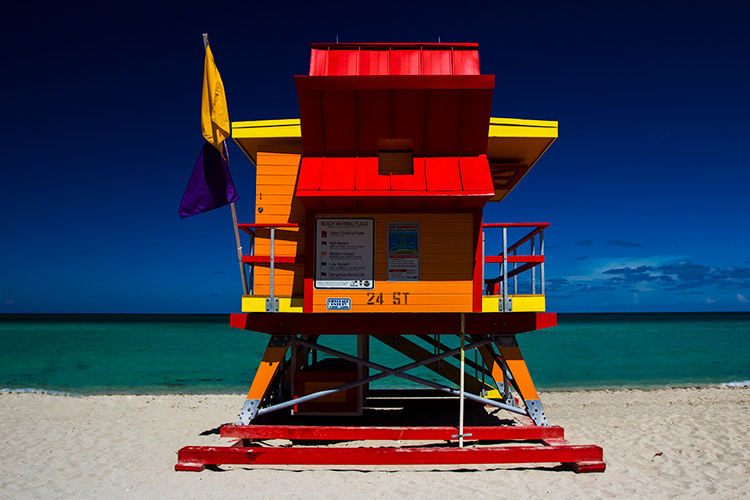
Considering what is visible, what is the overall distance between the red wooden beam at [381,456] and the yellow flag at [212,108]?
4.93 meters

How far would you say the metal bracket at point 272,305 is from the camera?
755cm

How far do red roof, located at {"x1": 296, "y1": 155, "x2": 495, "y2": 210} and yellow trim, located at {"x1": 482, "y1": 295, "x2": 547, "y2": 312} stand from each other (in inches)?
57.9

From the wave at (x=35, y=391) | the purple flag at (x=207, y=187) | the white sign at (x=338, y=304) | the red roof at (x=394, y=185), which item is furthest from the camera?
the wave at (x=35, y=391)

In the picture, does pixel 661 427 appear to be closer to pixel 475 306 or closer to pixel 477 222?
pixel 475 306

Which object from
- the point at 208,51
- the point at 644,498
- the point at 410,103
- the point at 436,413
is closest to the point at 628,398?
the point at 436,413

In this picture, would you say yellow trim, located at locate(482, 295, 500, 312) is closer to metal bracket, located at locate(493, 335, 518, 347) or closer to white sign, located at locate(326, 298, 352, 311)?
metal bracket, located at locate(493, 335, 518, 347)

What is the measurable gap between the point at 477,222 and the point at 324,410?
4.60m

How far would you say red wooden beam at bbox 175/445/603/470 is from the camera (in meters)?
6.84

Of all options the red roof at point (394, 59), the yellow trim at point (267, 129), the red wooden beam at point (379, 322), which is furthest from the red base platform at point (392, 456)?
the red roof at point (394, 59)

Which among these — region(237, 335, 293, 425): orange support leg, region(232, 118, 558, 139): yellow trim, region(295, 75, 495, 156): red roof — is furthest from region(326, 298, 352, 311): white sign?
region(232, 118, 558, 139): yellow trim

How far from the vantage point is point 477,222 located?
7.55 meters

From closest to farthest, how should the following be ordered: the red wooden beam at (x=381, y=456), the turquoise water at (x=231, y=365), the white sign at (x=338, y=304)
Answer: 1. the red wooden beam at (x=381, y=456)
2. the white sign at (x=338, y=304)
3. the turquoise water at (x=231, y=365)

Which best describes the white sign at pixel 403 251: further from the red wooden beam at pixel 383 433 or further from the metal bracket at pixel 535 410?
the metal bracket at pixel 535 410

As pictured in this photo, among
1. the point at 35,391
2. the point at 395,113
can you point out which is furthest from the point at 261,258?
the point at 35,391
